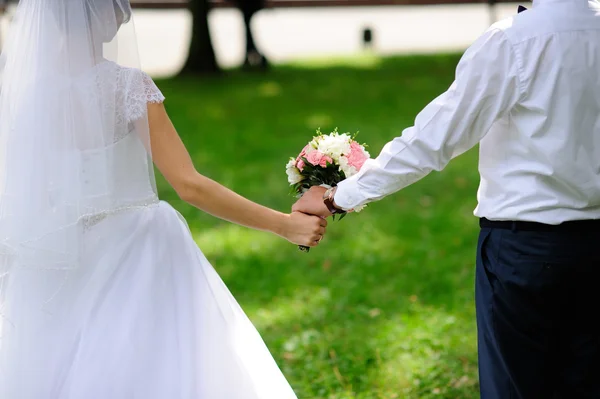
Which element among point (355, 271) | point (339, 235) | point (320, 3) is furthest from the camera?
point (320, 3)

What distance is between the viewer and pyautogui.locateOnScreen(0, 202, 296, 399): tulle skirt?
123 inches

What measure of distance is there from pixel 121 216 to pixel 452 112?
1274 millimetres

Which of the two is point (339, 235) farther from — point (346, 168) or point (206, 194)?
point (206, 194)

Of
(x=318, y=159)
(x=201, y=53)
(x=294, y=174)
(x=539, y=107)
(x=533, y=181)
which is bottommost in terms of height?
(x=201, y=53)

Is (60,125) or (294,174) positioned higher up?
(60,125)

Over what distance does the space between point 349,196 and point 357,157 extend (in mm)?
368

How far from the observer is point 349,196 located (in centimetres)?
350

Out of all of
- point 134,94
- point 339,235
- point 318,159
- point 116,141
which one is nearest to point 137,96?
point 134,94

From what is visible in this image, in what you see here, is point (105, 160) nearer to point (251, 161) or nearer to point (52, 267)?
point (52, 267)

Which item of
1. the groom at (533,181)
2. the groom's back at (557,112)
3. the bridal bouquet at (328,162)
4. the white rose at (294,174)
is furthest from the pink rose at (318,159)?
the groom's back at (557,112)

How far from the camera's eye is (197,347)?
3277mm

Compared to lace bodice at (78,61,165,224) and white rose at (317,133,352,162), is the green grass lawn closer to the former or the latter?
white rose at (317,133,352,162)

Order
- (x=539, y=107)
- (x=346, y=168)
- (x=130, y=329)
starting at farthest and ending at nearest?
(x=346, y=168)
(x=130, y=329)
(x=539, y=107)

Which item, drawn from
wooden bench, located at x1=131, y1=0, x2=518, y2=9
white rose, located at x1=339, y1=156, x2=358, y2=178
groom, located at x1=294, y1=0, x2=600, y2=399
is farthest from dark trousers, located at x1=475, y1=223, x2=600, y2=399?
wooden bench, located at x1=131, y1=0, x2=518, y2=9
